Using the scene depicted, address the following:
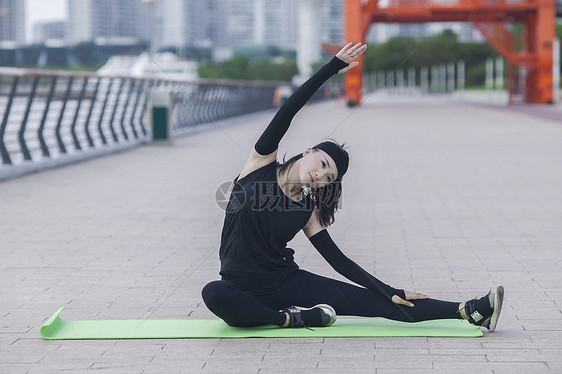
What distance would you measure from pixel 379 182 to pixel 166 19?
364 centimetres

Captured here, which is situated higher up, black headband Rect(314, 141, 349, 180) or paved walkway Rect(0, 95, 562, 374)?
black headband Rect(314, 141, 349, 180)

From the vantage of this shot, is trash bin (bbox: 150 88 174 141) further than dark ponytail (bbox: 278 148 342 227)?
Yes

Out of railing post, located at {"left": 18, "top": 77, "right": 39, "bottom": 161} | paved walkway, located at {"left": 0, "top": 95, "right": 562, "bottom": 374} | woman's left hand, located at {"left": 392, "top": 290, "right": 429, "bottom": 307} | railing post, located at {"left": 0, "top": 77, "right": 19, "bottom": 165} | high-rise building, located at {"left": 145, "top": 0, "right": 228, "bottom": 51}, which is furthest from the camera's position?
railing post, located at {"left": 18, "top": 77, "right": 39, "bottom": 161}

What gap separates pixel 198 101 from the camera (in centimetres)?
2762

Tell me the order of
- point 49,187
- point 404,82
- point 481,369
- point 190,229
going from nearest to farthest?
1. point 481,369
2. point 190,229
3. point 49,187
4. point 404,82

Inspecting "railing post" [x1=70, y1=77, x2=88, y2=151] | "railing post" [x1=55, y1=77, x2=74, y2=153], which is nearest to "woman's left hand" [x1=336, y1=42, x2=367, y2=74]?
"railing post" [x1=55, y1=77, x2=74, y2=153]

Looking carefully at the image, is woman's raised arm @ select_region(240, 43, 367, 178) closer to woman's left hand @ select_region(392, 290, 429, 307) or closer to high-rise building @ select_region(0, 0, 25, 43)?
woman's left hand @ select_region(392, 290, 429, 307)

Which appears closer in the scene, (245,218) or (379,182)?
(245,218)

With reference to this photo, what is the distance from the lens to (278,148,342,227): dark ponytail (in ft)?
15.1

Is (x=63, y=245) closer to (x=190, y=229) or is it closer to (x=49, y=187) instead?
(x=190, y=229)

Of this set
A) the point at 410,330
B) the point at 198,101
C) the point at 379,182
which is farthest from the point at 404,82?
the point at 410,330

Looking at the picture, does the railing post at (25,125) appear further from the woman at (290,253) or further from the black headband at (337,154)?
the black headband at (337,154)

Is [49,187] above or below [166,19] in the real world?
below

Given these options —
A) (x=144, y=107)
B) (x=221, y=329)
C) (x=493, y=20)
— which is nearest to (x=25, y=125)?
(x=144, y=107)
